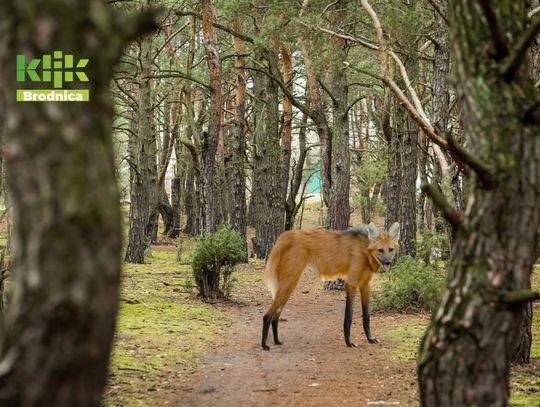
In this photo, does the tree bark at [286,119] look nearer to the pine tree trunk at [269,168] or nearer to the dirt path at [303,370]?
the pine tree trunk at [269,168]

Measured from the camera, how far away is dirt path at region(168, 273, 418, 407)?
698 centimetres

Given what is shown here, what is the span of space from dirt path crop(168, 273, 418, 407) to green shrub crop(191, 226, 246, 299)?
1.31m

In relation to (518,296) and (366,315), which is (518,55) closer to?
(518,296)

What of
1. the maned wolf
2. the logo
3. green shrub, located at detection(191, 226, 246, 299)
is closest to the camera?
the logo

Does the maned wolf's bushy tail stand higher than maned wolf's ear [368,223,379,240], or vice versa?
maned wolf's ear [368,223,379,240]

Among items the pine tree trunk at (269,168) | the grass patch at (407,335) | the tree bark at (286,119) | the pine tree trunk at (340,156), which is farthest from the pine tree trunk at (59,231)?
the tree bark at (286,119)

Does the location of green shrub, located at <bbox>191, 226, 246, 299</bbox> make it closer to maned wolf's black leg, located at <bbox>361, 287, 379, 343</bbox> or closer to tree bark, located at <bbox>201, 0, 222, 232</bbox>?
maned wolf's black leg, located at <bbox>361, 287, 379, 343</bbox>

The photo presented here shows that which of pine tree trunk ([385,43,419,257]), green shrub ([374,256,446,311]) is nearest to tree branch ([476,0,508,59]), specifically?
green shrub ([374,256,446,311])

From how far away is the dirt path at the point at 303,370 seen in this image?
6.98 meters

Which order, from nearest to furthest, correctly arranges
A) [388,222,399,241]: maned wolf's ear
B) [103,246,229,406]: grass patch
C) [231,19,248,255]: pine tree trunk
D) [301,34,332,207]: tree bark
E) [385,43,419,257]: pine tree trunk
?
[103,246,229,406]: grass patch
[388,222,399,241]: maned wolf's ear
[301,34,332,207]: tree bark
[385,43,419,257]: pine tree trunk
[231,19,248,255]: pine tree trunk

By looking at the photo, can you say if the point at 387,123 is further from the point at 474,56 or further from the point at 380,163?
the point at 474,56

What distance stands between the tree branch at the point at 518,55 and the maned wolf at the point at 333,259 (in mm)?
6746

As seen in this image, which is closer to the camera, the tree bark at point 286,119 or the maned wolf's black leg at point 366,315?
the maned wolf's black leg at point 366,315

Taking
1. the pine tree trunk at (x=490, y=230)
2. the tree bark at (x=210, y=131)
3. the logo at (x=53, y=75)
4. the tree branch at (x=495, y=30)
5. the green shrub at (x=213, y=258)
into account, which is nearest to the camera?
the logo at (x=53, y=75)
